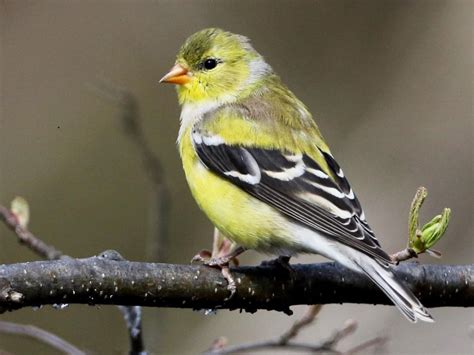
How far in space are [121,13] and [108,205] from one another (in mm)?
1964

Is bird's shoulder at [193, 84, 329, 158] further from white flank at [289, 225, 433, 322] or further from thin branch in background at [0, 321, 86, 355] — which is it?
thin branch in background at [0, 321, 86, 355]

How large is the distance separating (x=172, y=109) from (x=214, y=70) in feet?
11.6

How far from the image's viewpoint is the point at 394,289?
3475mm

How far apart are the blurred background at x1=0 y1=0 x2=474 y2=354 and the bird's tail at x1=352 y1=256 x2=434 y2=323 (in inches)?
111

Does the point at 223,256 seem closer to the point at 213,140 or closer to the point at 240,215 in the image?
the point at 240,215

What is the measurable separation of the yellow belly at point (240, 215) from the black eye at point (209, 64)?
105 cm

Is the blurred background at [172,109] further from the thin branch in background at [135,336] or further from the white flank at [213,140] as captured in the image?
the thin branch in background at [135,336]

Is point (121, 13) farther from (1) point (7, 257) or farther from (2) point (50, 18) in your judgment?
(1) point (7, 257)

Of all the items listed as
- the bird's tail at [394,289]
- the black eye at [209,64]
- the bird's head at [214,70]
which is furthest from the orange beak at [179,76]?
the bird's tail at [394,289]

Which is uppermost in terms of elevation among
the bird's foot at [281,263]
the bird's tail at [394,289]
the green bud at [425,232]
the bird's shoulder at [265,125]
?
the bird's shoulder at [265,125]

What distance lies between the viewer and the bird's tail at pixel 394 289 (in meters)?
3.40

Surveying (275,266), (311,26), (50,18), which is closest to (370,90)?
(311,26)

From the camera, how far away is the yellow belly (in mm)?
3979

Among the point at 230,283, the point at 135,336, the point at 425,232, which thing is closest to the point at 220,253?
the point at 230,283
